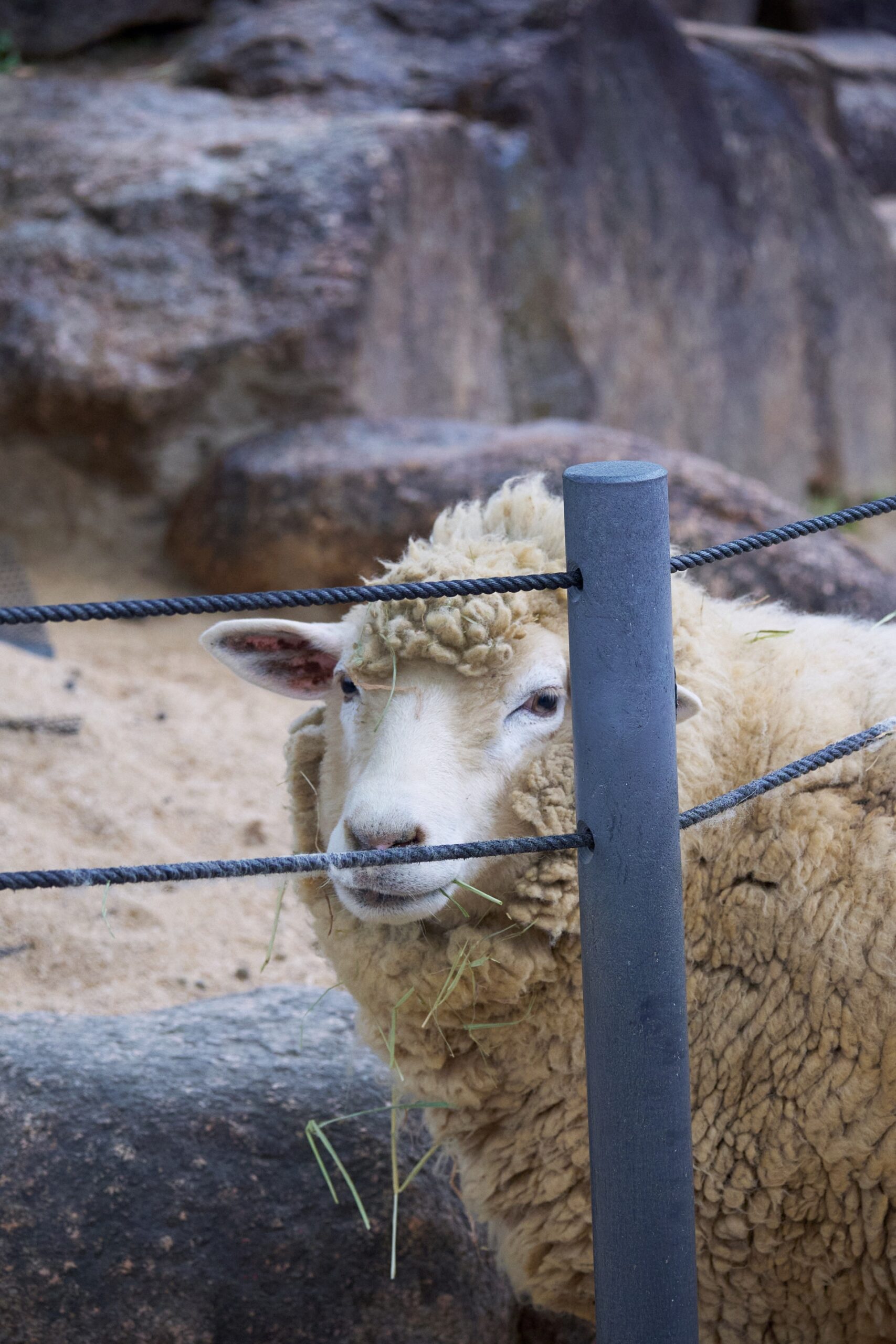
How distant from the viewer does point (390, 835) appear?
175 centimetres

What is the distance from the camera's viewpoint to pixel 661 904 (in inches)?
58.6

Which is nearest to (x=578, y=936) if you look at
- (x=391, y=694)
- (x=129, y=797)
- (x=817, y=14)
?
(x=391, y=694)

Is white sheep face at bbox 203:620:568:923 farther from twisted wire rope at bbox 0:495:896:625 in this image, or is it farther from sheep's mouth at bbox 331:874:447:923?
twisted wire rope at bbox 0:495:896:625

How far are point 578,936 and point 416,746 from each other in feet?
1.30

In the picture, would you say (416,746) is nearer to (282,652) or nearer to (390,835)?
(390,835)

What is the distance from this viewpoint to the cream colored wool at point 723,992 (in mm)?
1853

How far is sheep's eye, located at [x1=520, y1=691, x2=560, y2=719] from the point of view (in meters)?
1.96

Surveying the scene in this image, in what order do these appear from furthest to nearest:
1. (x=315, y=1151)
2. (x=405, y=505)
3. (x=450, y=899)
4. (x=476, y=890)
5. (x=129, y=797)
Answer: (x=405, y=505)
(x=129, y=797)
(x=315, y=1151)
(x=450, y=899)
(x=476, y=890)

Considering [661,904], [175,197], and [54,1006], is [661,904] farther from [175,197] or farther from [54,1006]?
[175,197]

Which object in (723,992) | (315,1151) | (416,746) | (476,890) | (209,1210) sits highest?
(416,746)

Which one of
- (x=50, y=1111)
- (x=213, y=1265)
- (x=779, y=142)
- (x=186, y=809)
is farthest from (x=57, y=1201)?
(x=779, y=142)

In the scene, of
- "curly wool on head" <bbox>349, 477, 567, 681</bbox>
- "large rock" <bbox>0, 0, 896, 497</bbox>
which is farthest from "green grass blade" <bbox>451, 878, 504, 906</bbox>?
"large rock" <bbox>0, 0, 896, 497</bbox>

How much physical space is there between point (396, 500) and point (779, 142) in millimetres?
5005

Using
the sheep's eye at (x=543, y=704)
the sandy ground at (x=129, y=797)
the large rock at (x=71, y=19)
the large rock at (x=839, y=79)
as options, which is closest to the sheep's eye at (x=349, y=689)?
the sheep's eye at (x=543, y=704)
